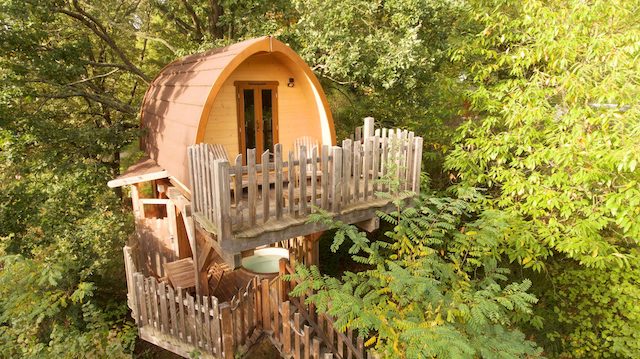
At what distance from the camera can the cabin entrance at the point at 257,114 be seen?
749 cm

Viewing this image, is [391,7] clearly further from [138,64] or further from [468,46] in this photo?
[138,64]

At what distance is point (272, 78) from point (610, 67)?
19.3 ft

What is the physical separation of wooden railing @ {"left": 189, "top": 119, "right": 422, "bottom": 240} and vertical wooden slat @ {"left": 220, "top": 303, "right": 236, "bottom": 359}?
5.27ft

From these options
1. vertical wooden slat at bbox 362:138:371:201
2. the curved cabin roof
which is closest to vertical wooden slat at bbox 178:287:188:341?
the curved cabin roof

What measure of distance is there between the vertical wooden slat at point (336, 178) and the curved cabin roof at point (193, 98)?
216cm

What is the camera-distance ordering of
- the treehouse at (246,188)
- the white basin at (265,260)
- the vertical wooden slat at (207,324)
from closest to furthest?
the treehouse at (246,188), the vertical wooden slat at (207,324), the white basin at (265,260)

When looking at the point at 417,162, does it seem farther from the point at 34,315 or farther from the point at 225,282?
the point at 34,315

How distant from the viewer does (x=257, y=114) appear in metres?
7.69

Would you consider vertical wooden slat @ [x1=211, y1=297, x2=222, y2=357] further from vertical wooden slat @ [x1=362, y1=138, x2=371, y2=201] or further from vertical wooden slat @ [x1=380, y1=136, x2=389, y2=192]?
vertical wooden slat @ [x1=380, y1=136, x2=389, y2=192]

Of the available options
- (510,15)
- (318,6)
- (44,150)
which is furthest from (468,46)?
(44,150)

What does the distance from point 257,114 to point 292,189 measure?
3.00 meters

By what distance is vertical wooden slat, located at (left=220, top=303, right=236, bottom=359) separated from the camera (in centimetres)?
595

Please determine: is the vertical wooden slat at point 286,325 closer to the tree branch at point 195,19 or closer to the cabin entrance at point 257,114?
the cabin entrance at point 257,114

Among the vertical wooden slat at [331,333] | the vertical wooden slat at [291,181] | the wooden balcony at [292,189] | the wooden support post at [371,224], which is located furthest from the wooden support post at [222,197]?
the wooden support post at [371,224]
